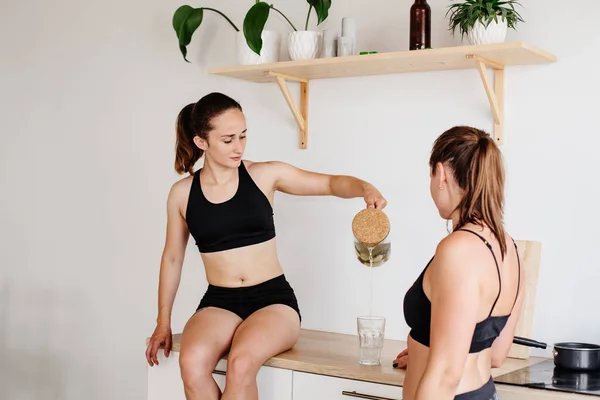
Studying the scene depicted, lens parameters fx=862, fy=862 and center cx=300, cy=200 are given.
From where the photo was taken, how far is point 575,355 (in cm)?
215

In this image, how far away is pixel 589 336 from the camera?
7.67 ft

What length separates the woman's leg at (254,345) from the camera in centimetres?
226

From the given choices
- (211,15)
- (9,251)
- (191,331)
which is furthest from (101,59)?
(191,331)

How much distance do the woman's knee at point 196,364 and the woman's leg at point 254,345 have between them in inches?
3.2

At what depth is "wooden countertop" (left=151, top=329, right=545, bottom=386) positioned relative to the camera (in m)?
2.17

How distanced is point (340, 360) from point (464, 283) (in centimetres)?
89

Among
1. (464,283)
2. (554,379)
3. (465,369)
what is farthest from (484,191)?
(554,379)

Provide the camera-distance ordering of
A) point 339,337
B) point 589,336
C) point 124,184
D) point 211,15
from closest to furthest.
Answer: point 589,336, point 339,337, point 211,15, point 124,184

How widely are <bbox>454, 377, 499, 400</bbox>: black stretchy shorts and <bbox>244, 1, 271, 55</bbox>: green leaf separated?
1338 mm

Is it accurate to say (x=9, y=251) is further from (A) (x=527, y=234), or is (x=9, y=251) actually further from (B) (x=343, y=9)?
(A) (x=527, y=234)

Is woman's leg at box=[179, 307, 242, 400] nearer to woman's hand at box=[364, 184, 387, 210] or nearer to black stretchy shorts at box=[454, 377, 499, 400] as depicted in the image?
woman's hand at box=[364, 184, 387, 210]

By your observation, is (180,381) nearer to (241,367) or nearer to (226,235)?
(241,367)

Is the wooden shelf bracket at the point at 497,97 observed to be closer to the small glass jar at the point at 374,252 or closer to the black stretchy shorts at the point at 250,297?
the small glass jar at the point at 374,252

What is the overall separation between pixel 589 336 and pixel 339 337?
2.48ft
